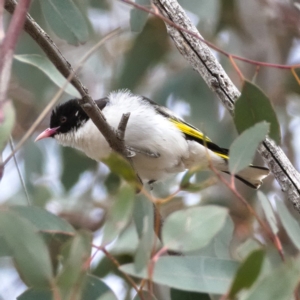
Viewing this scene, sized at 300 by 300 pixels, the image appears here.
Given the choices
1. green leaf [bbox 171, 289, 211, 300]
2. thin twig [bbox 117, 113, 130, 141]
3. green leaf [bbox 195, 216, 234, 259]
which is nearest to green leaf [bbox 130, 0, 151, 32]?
thin twig [bbox 117, 113, 130, 141]

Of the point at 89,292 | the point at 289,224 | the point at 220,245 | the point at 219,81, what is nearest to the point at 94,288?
the point at 89,292

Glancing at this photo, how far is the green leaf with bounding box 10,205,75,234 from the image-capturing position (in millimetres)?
1792

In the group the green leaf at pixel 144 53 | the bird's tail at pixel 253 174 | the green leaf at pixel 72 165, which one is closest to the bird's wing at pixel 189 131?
the bird's tail at pixel 253 174

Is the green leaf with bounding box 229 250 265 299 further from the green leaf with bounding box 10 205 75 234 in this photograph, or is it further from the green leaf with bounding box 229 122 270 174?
the green leaf with bounding box 10 205 75 234

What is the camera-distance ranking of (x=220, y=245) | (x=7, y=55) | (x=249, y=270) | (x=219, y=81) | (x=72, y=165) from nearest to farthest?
(x=7, y=55) → (x=249, y=270) → (x=220, y=245) → (x=219, y=81) → (x=72, y=165)

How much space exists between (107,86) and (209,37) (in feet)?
3.26

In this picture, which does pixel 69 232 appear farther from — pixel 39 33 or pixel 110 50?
pixel 110 50

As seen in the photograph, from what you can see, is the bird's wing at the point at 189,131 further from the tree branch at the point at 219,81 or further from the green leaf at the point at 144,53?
the tree branch at the point at 219,81

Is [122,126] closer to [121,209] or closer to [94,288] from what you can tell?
[94,288]

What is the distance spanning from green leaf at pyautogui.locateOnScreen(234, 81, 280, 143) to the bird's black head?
154 cm

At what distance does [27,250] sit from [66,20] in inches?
49.5

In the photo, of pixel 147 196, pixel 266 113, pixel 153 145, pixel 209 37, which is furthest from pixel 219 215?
pixel 209 37

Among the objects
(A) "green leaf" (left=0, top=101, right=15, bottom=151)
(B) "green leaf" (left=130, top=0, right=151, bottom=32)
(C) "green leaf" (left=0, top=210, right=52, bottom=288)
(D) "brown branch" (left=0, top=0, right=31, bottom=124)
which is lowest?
(C) "green leaf" (left=0, top=210, right=52, bottom=288)

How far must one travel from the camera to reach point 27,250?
59.4 inches
